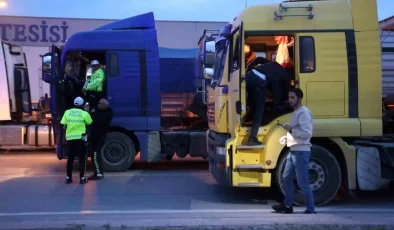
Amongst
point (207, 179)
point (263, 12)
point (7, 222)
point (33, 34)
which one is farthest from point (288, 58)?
point (33, 34)

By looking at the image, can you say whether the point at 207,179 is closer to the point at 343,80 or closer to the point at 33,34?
the point at 343,80

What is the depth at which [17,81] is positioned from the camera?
14445 mm

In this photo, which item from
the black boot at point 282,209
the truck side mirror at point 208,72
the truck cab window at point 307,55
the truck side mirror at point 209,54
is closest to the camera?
the black boot at point 282,209

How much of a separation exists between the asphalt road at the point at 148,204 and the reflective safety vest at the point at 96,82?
6.23 feet

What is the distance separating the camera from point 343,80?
7887mm

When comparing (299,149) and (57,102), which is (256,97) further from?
(57,102)

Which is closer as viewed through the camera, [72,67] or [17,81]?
[72,67]

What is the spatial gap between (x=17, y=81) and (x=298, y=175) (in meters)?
9.79

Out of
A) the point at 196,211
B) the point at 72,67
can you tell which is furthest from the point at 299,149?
the point at 72,67

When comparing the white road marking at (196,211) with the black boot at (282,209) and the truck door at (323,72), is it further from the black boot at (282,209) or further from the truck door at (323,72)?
the truck door at (323,72)

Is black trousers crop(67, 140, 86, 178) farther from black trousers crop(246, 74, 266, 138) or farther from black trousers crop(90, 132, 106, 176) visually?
black trousers crop(246, 74, 266, 138)

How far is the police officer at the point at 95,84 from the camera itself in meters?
11.1

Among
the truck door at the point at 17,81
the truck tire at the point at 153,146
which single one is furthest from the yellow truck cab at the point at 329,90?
the truck door at the point at 17,81

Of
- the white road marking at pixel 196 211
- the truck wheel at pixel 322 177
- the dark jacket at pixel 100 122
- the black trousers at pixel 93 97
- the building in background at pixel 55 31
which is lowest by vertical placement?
the white road marking at pixel 196 211
